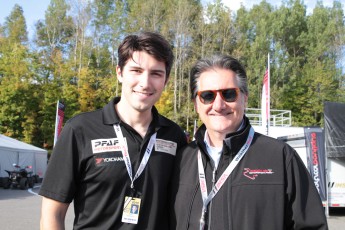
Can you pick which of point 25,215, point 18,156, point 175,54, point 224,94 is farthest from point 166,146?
point 175,54

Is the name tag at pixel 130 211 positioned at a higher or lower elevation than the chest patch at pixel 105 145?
lower

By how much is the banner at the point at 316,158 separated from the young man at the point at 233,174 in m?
11.1

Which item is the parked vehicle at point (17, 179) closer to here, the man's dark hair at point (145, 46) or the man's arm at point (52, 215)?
the man's arm at point (52, 215)

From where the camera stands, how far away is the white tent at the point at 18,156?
20.8 meters

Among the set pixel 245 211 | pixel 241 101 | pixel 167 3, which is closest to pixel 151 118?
pixel 241 101

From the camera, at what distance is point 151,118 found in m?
2.96

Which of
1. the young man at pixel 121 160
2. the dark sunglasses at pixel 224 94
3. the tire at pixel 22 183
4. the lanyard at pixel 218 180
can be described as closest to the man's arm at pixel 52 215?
the young man at pixel 121 160

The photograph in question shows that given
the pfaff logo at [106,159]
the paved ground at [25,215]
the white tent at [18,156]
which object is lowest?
the paved ground at [25,215]

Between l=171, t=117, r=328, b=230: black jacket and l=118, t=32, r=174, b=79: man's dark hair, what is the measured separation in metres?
0.74

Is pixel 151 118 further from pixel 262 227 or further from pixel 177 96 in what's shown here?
pixel 177 96

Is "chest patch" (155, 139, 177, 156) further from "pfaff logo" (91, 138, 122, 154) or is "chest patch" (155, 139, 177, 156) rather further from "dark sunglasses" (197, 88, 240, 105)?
"dark sunglasses" (197, 88, 240, 105)

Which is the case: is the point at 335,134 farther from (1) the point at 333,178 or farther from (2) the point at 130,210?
(2) the point at 130,210

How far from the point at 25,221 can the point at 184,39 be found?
115 ft

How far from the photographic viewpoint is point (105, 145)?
8.68 ft
